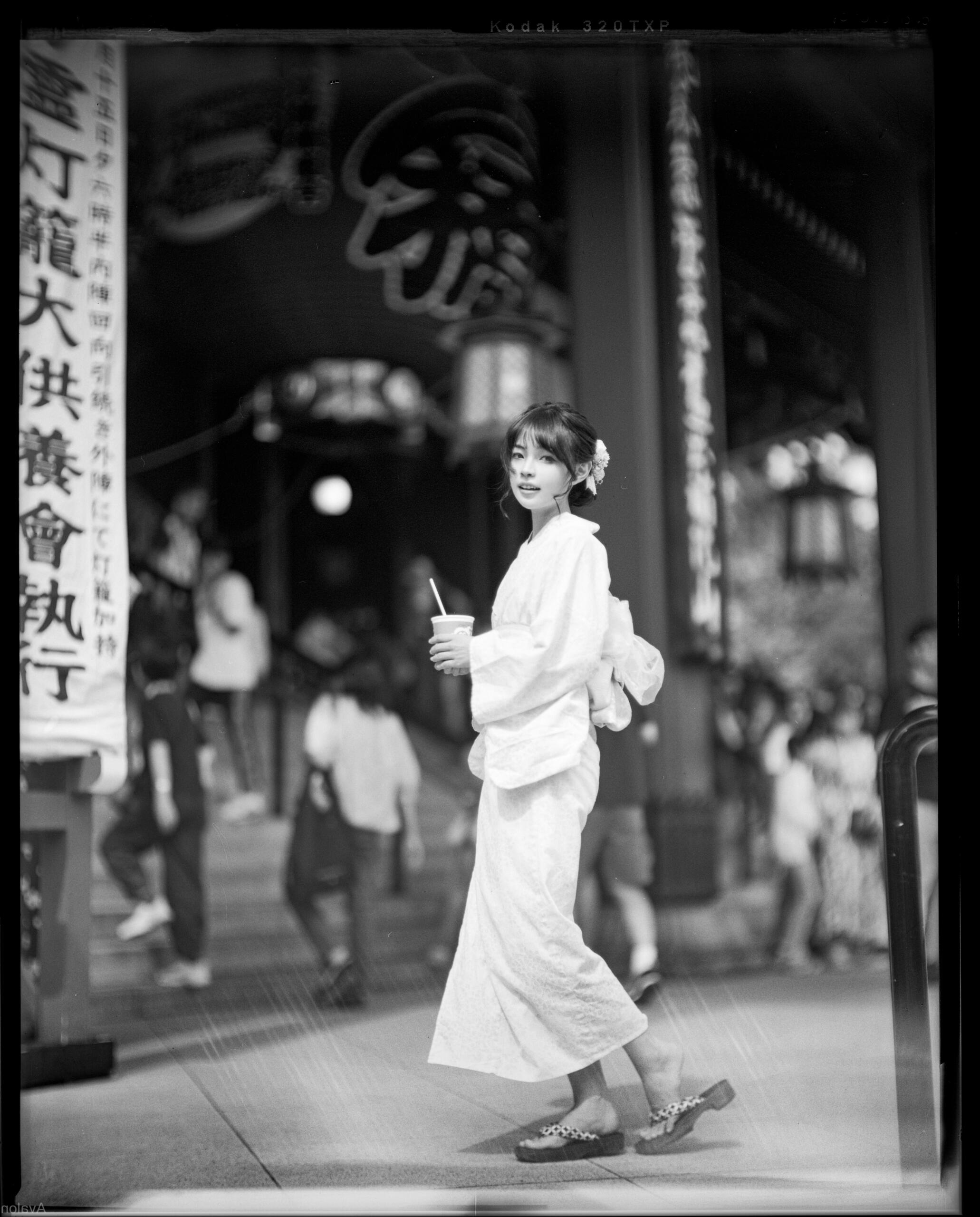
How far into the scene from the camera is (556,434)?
3.77 m

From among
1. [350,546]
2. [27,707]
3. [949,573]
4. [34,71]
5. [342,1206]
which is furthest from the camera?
[350,546]

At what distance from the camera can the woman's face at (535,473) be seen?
3801mm

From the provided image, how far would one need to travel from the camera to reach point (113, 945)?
7613 mm

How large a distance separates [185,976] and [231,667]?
2464 mm

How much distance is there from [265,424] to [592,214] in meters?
8.19

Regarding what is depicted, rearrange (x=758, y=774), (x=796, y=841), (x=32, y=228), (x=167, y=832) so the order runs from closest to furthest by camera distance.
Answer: (x=32, y=228) < (x=167, y=832) < (x=796, y=841) < (x=758, y=774)

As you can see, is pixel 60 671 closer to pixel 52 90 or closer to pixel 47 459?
pixel 47 459

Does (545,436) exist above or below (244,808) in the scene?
above

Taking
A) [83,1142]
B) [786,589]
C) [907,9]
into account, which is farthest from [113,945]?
[786,589]

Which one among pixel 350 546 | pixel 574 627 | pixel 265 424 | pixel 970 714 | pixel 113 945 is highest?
pixel 265 424

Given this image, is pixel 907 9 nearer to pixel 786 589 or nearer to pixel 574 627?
pixel 574 627

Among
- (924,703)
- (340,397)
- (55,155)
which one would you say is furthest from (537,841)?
(340,397)

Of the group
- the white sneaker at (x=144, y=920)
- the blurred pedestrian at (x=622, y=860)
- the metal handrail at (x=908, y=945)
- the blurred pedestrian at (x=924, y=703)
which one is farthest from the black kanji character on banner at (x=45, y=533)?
the blurred pedestrian at (x=622, y=860)

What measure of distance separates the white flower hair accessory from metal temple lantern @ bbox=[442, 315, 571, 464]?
4.94 meters
